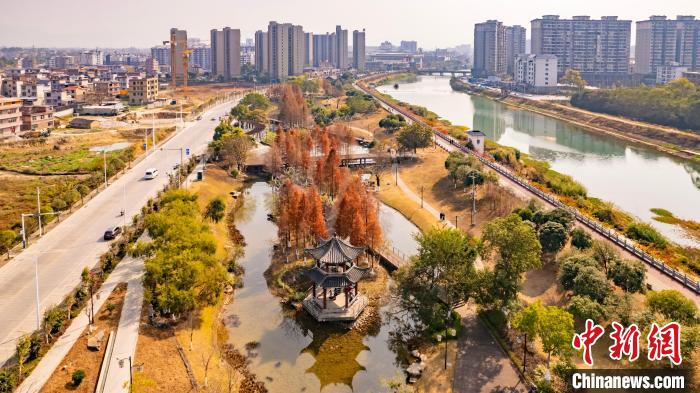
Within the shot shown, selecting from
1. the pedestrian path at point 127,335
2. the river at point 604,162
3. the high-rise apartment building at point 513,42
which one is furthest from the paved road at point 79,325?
the high-rise apartment building at point 513,42

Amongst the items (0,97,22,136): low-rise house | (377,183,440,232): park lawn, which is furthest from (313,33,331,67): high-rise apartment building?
(377,183,440,232): park lawn

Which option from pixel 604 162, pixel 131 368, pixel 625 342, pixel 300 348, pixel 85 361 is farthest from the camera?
pixel 604 162

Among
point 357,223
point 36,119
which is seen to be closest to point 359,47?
point 36,119

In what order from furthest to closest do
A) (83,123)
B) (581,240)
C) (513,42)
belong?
(513,42) → (83,123) → (581,240)

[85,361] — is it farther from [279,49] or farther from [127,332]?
[279,49]

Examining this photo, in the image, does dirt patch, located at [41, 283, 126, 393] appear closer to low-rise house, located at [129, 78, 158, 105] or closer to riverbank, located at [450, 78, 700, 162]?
riverbank, located at [450, 78, 700, 162]

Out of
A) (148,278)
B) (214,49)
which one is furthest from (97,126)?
(214,49)
